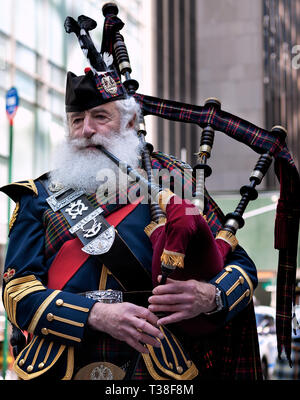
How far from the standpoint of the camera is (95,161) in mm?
2828

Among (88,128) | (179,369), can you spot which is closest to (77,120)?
(88,128)

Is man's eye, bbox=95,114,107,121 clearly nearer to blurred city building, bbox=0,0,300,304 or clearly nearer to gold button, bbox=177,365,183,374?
gold button, bbox=177,365,183,374

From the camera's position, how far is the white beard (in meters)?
2.82

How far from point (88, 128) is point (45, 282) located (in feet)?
2.20

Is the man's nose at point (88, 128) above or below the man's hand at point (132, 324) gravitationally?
above

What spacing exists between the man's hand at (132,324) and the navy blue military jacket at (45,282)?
123 millimetres

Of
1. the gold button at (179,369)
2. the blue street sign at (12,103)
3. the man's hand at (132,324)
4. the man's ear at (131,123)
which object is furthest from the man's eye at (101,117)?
the blue street sign at (12,103)

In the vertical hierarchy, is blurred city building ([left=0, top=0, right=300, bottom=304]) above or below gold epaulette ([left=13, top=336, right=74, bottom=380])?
above

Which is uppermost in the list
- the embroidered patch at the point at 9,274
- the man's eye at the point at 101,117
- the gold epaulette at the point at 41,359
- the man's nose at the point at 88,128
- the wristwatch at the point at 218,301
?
the man's eye at the point at 101,117

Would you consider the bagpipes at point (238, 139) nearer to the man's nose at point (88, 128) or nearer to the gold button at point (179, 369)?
the man's nose at point (88, 128)

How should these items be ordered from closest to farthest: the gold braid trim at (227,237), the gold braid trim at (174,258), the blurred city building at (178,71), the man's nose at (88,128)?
the gold braid trim at (174,258)
the gold braid trim at (227,237)
the man's nose at (88,128)
the blurred city building at (178,71)

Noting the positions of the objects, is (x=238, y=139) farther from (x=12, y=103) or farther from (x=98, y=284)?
(x=12, y=103)

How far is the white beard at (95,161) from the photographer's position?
282 centimetres

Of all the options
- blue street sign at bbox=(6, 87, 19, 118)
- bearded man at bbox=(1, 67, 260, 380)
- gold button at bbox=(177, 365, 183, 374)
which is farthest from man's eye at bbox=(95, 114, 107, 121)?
blue street sign at bbox=(6, 87, 19, 118)
